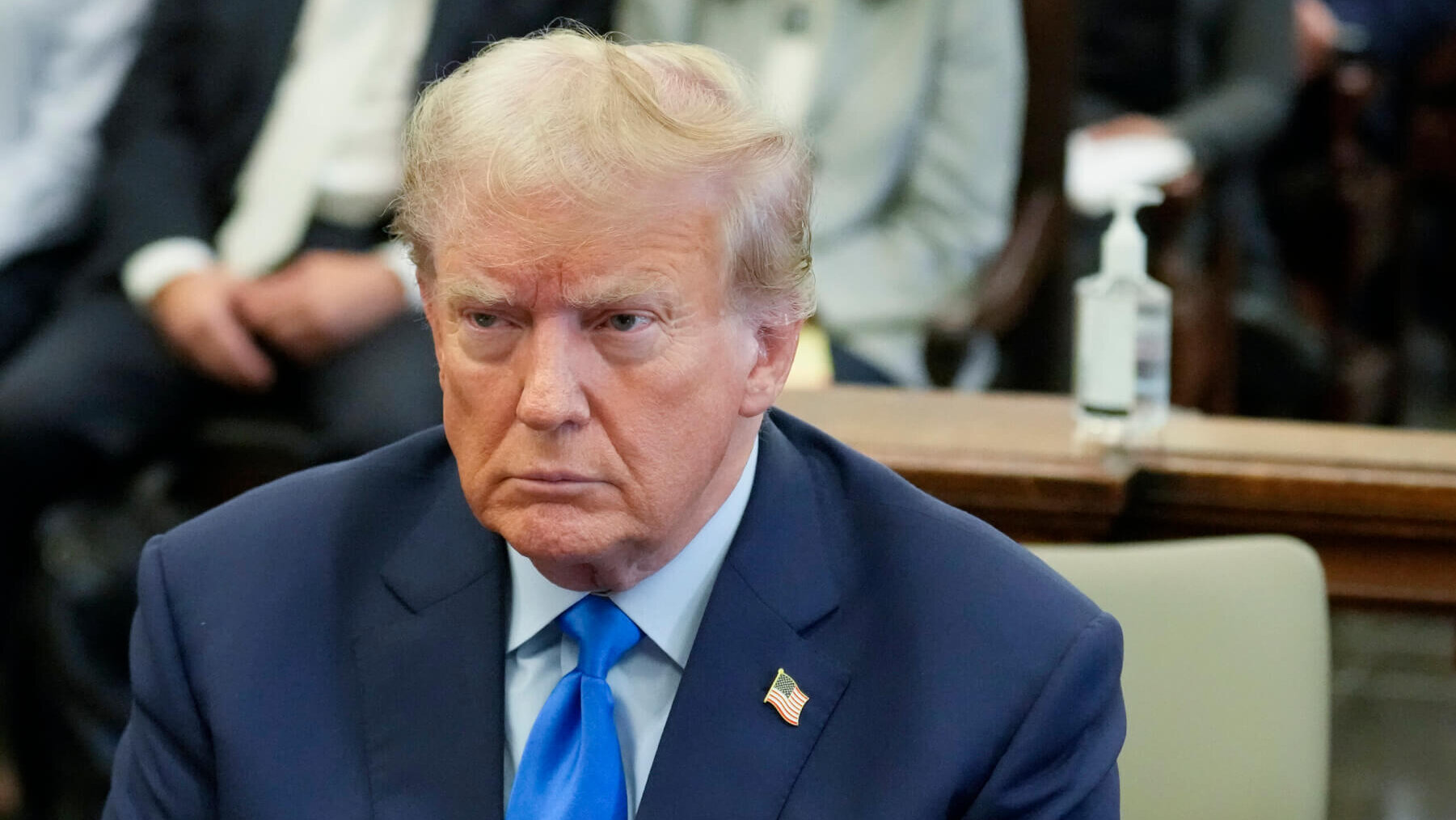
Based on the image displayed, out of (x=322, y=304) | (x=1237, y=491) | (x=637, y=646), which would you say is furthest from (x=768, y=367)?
(x=322, y=304)

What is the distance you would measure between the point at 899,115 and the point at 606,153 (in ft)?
6.62

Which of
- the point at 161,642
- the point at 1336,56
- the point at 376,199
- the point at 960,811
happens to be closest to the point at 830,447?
the point at 960,811

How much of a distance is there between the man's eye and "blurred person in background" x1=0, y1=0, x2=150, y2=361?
2.24 m

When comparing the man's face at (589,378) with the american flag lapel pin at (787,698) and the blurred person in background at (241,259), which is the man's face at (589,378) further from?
the blurred person in background at (241,259)

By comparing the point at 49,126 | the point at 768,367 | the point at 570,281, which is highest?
the point at 570,281

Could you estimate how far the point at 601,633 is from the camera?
53.4 inches

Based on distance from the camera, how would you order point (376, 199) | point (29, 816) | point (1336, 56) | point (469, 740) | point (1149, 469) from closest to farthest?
point (469, 740) < point (1149, 469) < point (29, 816) < point (376, 199) < point (1336, 56)

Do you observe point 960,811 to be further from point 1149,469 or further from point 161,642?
point 1149,469

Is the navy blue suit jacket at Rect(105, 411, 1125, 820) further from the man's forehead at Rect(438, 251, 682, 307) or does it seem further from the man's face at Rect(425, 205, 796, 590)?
the man's forehead at Rect(438, 251, 682, 307)

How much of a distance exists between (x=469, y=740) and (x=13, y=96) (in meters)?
2.35

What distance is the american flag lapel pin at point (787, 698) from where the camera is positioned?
131cm

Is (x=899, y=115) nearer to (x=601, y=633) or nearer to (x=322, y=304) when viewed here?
(x=322, y=304)

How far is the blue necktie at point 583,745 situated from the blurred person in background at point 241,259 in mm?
1472

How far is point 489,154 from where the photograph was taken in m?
1.21
